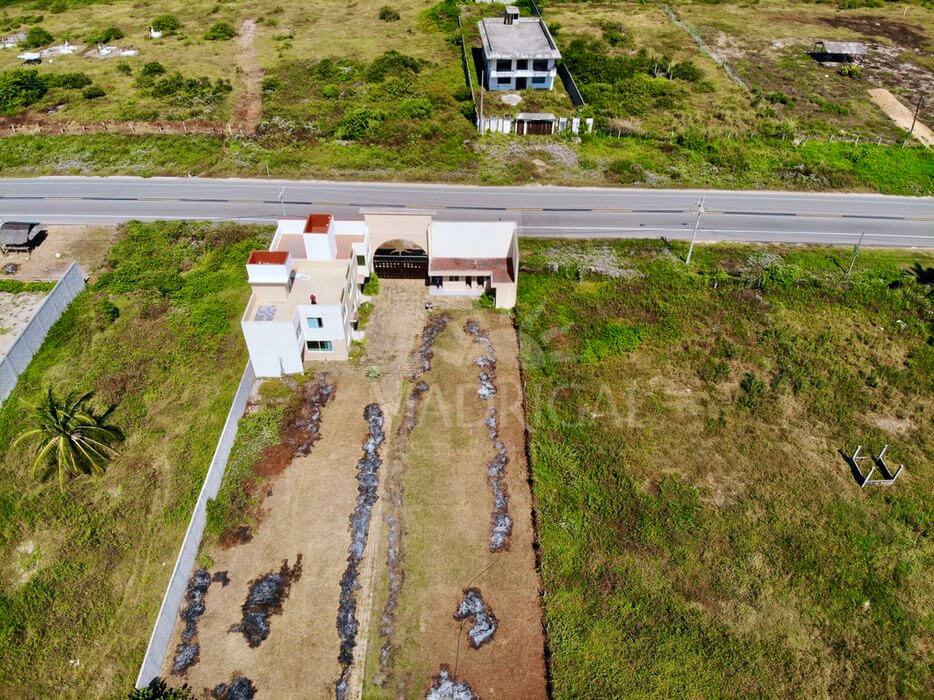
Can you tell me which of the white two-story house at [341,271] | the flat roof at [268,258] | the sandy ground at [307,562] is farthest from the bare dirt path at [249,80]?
the sandy ground at [307,562]

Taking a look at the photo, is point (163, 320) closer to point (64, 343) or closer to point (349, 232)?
point (64, 343)

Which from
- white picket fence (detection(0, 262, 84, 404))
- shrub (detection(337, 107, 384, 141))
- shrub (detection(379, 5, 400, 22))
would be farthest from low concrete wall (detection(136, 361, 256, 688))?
shrub (detection(379, 5, 400, 22))

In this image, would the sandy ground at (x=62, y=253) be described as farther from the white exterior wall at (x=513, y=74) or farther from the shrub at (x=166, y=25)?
the shrub at (x=166, y=25)

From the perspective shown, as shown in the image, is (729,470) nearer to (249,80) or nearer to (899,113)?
(899,113)

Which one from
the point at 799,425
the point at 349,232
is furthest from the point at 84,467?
the point at 799,425

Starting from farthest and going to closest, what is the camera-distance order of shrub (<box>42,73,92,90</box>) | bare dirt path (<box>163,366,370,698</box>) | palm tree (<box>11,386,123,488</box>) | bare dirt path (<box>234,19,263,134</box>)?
shrub (<box>42,73,92,90</box>), bare dirt path (<box>234,19,263,134</box>), palm tree (<box>11,386,123,488</box>), bare dirt path (<box>163,366,370,698</box>)

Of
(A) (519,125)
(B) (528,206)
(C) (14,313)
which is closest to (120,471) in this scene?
Result: (C) (14,313)

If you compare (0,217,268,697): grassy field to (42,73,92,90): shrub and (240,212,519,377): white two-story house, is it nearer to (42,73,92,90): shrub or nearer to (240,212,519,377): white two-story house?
(240,212,519,377): white two-story house
